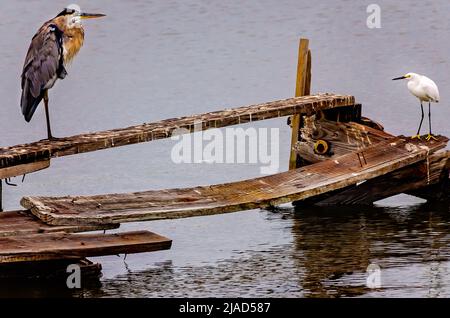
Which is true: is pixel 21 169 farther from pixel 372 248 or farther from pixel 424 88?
pixel 424 88

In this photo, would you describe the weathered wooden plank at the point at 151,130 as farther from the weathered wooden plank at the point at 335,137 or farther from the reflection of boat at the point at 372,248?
the reflection of boat at the point at 372,248

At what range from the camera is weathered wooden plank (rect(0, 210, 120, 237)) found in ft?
36.2

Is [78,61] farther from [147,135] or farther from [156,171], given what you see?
[147,135]

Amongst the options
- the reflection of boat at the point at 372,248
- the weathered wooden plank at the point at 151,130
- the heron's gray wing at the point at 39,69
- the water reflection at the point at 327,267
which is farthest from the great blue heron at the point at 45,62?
the reflection of boat at the point at 372,248

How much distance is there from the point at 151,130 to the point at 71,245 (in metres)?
2.20

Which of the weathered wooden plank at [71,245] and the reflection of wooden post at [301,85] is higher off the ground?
the reflection of wooden post at [301,85]

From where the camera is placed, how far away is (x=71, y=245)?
10.8m

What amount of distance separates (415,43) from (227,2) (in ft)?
17.4

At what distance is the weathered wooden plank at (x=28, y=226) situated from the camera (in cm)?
1105

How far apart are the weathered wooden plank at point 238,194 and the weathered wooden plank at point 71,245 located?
0.24m

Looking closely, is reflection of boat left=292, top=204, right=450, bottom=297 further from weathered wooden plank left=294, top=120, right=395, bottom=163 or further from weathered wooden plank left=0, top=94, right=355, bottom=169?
weathered wooden plank left=0, top=94, right=355, bottom=169

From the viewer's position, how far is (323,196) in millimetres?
13766

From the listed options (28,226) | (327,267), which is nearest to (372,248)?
(327,267)

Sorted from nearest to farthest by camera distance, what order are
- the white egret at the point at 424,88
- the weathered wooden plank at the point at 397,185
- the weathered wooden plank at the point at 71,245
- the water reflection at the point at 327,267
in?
the weathered wooden plank at the point at 71,245
the water reflection at the point at 327,267
the weathered wooden plank at the point at 397,185
the white egret at the point at 424,88
